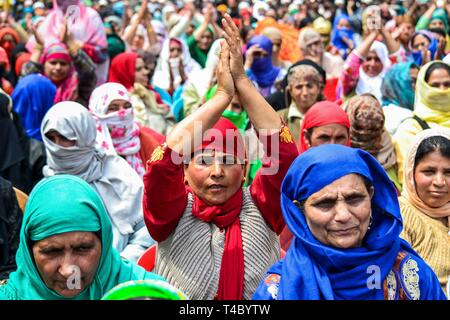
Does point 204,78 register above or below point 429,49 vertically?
below

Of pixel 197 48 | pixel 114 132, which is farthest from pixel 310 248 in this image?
pixel 197 48

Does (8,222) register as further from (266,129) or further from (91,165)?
(266,129)

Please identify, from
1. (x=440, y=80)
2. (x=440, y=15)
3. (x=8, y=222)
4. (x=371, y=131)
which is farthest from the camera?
(x=440, y=15)

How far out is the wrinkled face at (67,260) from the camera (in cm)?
335

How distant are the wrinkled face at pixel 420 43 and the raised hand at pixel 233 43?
6499 millimetres

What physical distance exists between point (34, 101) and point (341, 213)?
5204 mm

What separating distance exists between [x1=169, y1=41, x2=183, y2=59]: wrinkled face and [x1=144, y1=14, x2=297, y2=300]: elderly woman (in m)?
7.31

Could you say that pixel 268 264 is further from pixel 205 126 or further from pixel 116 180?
pixel 116 180

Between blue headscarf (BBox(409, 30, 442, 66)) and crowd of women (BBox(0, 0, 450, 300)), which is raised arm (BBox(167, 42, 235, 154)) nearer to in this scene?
crowd of women (BBox(0, 0, 450, 300))

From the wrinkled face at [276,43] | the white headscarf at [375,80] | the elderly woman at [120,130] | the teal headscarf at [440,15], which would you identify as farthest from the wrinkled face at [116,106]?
the teal headscarf at [440,15]

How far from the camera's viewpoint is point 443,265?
4.28m

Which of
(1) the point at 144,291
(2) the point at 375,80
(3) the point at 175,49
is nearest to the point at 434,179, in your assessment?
(1) the point at 144,291

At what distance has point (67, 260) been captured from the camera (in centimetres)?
335

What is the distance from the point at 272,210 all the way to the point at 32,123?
175 inches
